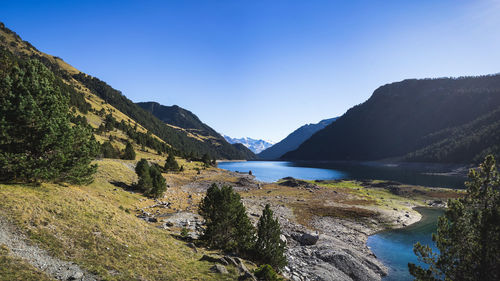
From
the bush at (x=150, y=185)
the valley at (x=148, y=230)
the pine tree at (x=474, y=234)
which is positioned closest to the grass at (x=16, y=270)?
the valley at (x=148, y=230)

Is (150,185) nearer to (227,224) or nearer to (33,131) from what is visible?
(227,224)

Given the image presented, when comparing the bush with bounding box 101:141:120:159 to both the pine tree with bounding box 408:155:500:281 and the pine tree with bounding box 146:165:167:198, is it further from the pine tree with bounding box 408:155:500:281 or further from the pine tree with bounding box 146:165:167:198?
the pine tree with bounding box 408:155:500:281

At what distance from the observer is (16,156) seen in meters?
17.0

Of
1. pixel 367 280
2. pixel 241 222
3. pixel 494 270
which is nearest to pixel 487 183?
pixel 494 270

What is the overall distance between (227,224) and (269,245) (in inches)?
192

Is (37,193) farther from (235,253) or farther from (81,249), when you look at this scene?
(235,253)

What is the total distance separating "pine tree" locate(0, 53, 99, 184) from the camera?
17.2 meters

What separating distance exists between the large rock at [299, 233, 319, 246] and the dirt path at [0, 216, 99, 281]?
→ 91.1ft

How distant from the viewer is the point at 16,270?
10680 mm

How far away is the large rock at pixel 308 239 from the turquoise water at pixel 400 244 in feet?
30.1

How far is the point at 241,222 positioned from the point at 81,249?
45.1ft

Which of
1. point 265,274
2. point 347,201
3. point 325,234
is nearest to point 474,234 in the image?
point 265,274

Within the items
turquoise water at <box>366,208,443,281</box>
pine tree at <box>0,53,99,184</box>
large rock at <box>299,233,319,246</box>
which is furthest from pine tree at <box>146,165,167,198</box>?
turquoise water at <box>366,208,443,281</box>

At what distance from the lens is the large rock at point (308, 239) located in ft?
108
